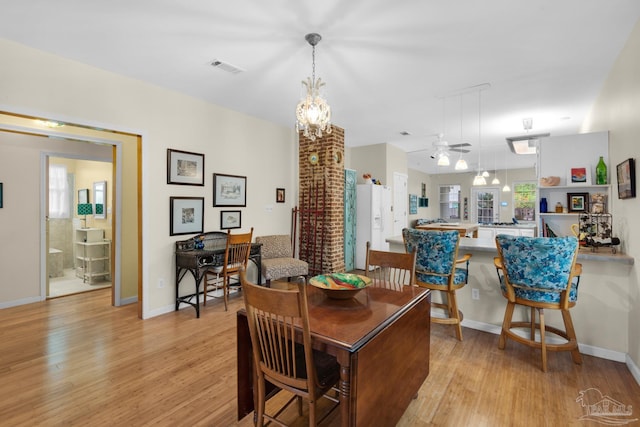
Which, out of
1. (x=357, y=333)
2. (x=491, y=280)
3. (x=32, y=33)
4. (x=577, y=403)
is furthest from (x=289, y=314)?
(x=32, y=33)

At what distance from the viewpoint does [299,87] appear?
371cm

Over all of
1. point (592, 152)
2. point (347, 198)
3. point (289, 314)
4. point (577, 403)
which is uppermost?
point (592, 152)

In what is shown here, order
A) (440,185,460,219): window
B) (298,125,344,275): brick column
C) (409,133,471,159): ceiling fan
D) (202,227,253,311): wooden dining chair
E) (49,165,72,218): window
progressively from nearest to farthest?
(202,227,253,311): wooden dining chair
(409,133,471,159): ceiling fan
(298,125,344,275): brick column
(49,165,72,218): window
(440,185,460,219): window

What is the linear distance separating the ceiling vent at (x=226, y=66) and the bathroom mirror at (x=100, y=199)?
3.69 meters

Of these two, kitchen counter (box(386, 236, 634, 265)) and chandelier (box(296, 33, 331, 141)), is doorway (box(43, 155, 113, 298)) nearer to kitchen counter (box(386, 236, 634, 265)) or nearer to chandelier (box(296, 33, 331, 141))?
chandelier (box(296, 33, 331, 141))

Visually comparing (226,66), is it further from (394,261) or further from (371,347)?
(371,347)

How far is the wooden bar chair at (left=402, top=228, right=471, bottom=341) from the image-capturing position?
282 centimetres

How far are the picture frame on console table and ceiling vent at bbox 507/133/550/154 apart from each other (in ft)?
11.2

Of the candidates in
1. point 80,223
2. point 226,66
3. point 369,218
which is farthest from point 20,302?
point 369,218

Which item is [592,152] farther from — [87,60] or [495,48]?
[87,60]

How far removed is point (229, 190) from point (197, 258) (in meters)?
1.22

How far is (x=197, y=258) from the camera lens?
3.59 meters

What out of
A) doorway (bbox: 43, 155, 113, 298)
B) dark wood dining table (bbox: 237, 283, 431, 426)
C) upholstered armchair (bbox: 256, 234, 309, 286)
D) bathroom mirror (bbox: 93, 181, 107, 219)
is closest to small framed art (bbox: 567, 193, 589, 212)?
dark wood dining table (bbox: 237, 283, 431, 426)

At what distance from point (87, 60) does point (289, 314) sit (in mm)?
3321
